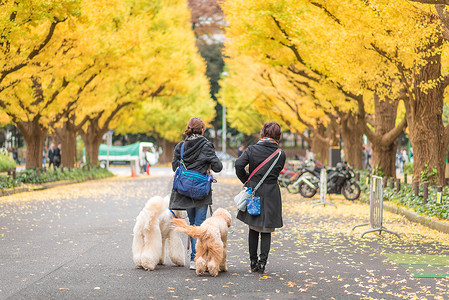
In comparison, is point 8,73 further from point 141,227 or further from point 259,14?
point 141,227

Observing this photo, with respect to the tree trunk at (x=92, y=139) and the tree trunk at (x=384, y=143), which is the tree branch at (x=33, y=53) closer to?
the tree trunk at (x=384, y=143)

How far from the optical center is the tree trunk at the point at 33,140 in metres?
25.4

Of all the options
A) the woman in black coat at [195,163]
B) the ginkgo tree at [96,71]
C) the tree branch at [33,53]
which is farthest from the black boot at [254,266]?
the tree branch at [33,53]

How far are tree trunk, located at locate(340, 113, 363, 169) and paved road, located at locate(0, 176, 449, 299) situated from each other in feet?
44.9

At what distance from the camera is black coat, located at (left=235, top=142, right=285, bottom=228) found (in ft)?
22.9

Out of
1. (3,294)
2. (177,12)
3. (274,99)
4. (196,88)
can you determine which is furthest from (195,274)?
(196,88)

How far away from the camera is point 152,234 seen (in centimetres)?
706

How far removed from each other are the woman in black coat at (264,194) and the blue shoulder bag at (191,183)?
413 mm

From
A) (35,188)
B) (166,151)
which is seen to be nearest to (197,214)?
(35,188)

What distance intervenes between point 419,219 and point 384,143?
7956mm

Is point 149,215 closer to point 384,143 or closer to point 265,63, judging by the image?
point 384,143

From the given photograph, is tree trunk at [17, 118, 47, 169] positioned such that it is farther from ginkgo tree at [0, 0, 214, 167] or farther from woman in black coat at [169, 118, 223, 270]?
woman in black coat at [169, 118, 223, 270]

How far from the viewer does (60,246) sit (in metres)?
9.00

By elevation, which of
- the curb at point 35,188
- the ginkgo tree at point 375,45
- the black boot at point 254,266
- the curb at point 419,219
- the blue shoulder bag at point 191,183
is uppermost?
the ginkgo tree at point 375,45
